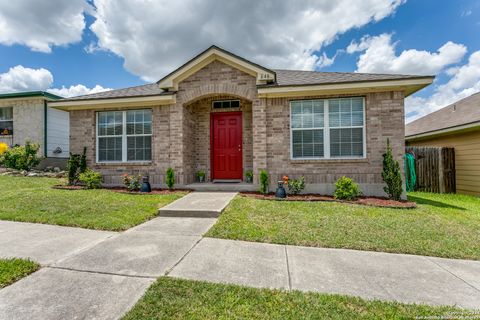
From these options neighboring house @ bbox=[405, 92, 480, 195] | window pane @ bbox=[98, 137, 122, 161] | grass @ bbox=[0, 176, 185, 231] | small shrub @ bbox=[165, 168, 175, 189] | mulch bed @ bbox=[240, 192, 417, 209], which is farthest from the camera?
window pane @ bbox=[98, 137, 122, 161]

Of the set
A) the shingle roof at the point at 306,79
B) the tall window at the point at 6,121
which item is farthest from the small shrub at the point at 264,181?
the tall window at the point at 6,121

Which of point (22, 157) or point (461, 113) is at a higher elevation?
point (461, 113)

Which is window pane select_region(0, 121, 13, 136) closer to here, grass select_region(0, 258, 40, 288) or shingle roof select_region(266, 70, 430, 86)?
grass select_region(0, 258, 40, 288)

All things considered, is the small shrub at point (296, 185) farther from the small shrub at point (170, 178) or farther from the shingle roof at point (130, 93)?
the shingle roof at point (130, 93)

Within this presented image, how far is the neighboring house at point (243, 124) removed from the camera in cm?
752

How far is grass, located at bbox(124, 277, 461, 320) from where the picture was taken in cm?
204

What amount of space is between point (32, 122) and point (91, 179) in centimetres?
833

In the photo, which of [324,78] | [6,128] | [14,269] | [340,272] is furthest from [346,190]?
[6,128]

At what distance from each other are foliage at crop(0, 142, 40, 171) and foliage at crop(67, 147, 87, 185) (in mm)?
5003

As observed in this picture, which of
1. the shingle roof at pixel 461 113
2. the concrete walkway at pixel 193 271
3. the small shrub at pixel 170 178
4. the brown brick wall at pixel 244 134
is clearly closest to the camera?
the concrete walkway at pixel 193 271

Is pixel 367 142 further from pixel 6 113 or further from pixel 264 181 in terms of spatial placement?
pixel 6 113

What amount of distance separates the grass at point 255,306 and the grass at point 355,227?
5.23 feet

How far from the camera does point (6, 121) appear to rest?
13.8 metres

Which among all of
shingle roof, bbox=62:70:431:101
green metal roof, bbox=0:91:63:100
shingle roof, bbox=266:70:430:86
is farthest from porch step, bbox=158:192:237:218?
green metal roof, bbox=0:91:63:100
